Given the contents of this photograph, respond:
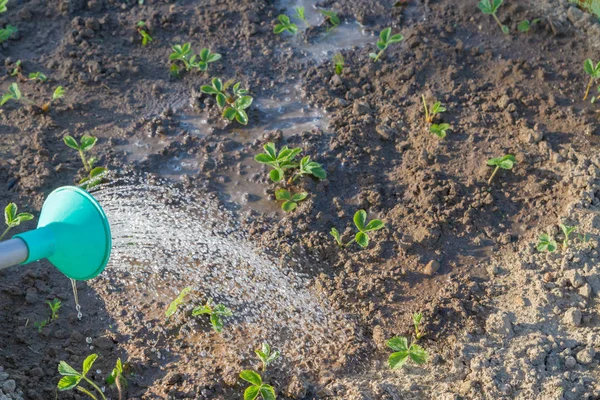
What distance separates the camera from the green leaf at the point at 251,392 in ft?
8.62

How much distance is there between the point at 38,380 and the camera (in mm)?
2732

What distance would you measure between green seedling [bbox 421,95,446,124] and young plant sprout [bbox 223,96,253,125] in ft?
3.02

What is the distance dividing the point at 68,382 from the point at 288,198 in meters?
1.32

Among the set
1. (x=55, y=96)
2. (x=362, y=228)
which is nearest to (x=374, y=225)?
(x=362, y=228)

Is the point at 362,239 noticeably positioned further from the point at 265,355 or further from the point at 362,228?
the point at 265,355

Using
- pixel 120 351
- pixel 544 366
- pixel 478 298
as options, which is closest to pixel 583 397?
pixel 544 366

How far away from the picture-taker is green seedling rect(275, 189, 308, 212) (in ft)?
11.0

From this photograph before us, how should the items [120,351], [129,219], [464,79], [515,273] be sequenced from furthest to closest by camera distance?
[464,79], [129,219], [515,273], [120,351]

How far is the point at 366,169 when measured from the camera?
357 centimetres

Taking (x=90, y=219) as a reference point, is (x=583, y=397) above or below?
below

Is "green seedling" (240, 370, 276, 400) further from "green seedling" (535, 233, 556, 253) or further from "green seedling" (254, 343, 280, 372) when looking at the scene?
"green seedling" (535, 233, 556, 253)

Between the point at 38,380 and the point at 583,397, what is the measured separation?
2040mm

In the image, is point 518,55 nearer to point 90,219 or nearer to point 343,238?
point 343,238

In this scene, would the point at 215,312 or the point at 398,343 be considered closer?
the point at 398,343
